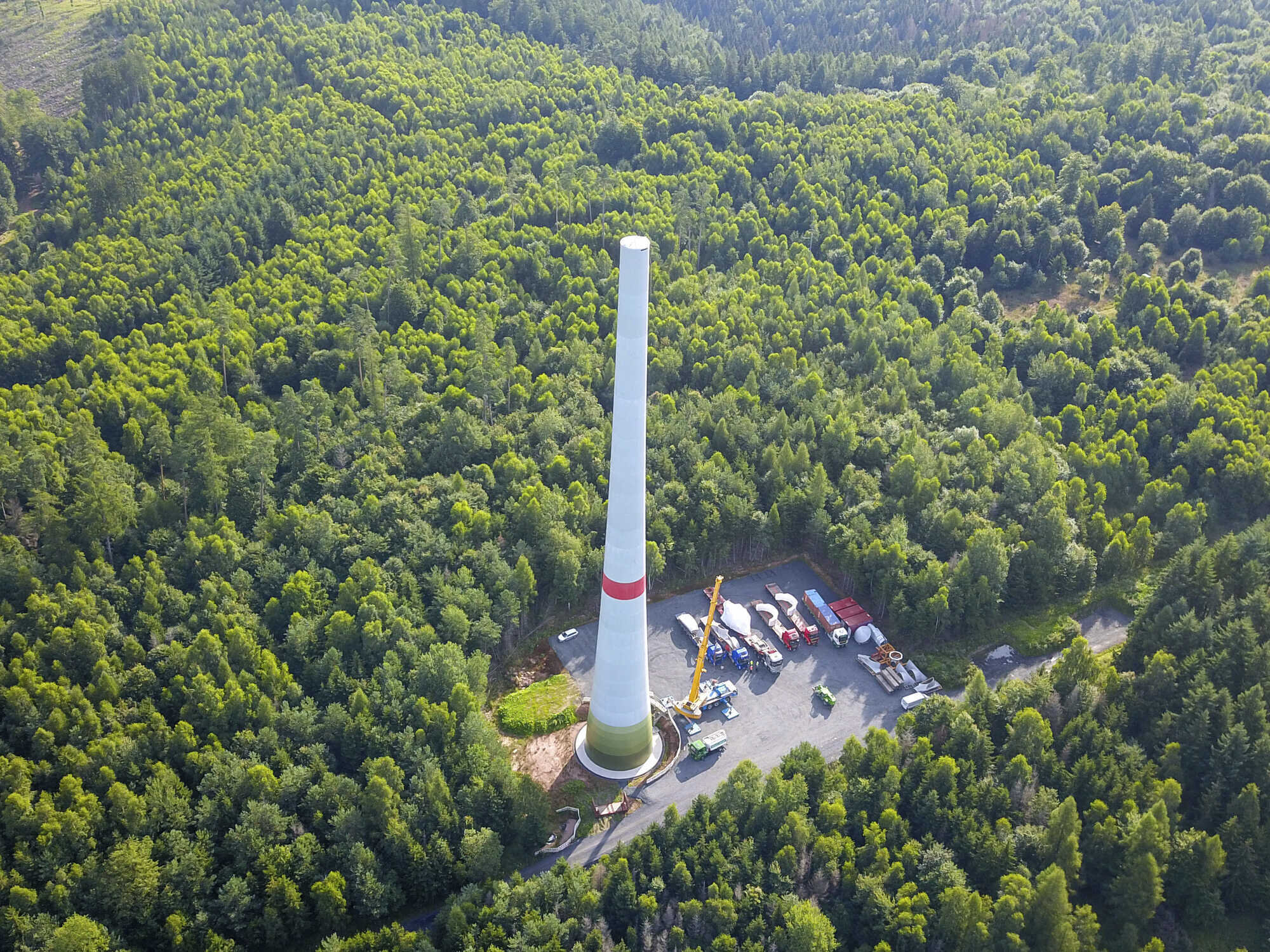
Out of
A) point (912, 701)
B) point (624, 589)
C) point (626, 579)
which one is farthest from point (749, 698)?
point (626, 579)

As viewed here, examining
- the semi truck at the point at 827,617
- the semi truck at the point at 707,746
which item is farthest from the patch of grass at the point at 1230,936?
the semi truck at the point at 707,746

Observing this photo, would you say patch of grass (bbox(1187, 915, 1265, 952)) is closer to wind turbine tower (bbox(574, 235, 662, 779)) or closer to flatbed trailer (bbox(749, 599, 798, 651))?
flatbed trailer (bbox(749, 599, 798, 651))

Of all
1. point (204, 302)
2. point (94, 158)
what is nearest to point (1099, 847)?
point (204, 302)

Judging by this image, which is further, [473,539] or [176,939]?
[473,539]

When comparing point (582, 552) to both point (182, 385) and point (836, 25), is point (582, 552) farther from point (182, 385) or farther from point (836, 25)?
point (836, 25)

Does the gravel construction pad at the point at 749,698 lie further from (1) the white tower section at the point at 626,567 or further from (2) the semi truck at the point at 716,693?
(1) the white tower section at the point at 626,567

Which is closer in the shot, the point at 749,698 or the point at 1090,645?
the point at 749,698

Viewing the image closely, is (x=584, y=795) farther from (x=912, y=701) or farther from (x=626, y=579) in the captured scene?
(x=912, y=701)
